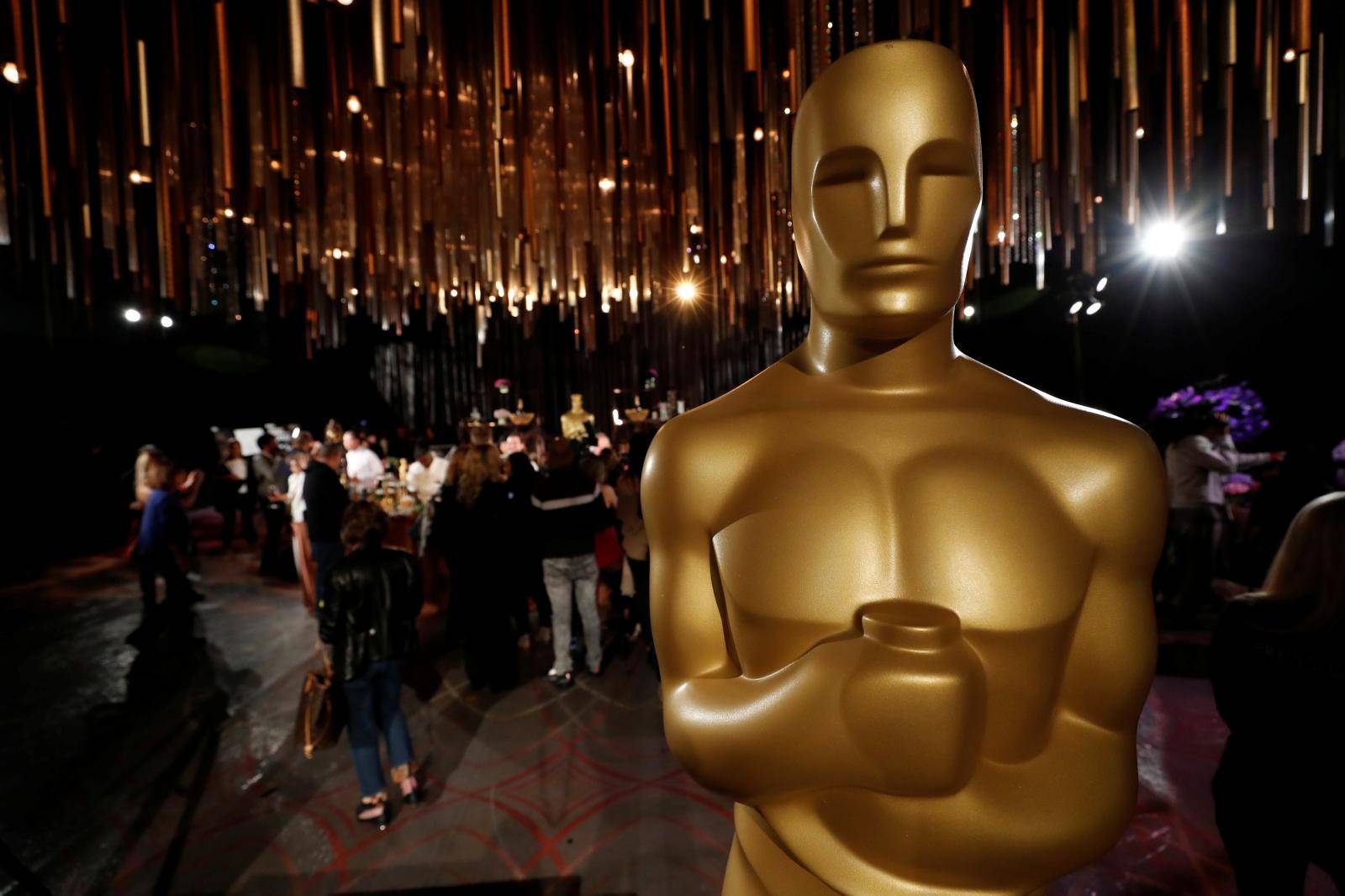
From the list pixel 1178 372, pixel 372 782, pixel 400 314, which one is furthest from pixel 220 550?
pixel 1178 372

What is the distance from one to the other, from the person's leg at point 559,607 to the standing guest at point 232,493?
7.53 meters

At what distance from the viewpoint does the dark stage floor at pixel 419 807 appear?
2.70 m

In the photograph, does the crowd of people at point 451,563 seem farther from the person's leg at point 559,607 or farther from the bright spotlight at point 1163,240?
the bright spotlight at point 1163,240

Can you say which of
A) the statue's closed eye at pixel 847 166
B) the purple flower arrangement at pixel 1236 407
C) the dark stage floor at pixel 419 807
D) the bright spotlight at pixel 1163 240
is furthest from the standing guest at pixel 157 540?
the purple flower arrangement at pixel 1236 407

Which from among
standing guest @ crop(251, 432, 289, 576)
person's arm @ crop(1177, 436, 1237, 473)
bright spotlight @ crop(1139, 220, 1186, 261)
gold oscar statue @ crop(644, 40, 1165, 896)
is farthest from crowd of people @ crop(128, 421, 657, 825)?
bright spotlight @ crop(1139, 220, 1186, 261)

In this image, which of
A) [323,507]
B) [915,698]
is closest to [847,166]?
[915,698]

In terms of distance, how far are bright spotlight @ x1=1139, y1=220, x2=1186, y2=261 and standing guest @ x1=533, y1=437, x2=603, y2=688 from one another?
234 inches

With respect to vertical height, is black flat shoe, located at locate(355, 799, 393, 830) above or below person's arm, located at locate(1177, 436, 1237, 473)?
below

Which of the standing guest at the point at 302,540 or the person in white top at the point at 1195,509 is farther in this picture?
the standing guest at the point at 302,540

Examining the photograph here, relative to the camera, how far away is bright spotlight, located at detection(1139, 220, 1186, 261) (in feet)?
19.5

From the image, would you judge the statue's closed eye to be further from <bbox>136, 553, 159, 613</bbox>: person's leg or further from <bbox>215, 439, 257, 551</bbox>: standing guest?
<bbox>215, 439, 257, 551</bbox>: standing guest

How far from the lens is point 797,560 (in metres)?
0.95

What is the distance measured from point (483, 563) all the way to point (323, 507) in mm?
1595

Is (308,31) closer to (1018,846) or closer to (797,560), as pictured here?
(797,560)
